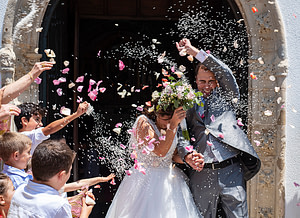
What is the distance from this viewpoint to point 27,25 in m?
4.31

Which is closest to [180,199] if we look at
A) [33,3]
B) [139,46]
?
[33,3]

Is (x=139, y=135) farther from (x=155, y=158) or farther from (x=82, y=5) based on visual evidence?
(x=82, y=5)

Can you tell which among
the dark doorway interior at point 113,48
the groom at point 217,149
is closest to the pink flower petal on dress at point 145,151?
the groom at point 217,149

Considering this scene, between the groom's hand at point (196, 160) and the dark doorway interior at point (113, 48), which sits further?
the dark doorway interior at point (113, 48)

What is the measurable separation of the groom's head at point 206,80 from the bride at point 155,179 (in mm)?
391

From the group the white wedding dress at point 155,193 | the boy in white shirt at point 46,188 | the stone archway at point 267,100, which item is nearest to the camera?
the boy in white shirt at point 46,188

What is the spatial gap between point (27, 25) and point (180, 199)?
2.39 metres

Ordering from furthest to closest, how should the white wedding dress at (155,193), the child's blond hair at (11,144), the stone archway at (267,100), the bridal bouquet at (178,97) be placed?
the stone archway at (267,100), the white wedding dress at (155,193), the bridal bouquet at (178,97), the child's blond hair at (11,144)

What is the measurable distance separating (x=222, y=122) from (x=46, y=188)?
1.72 metres

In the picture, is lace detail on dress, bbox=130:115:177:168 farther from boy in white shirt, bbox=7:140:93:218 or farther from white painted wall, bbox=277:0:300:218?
white painted wall, bbox=277:0:300:218

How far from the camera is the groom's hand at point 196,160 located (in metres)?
3.36

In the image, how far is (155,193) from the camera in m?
3.49

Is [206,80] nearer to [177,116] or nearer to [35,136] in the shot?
[177,116]

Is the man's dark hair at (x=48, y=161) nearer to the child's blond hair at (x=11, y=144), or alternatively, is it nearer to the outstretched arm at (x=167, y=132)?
the child's blond hair at (x=11, y=144)
